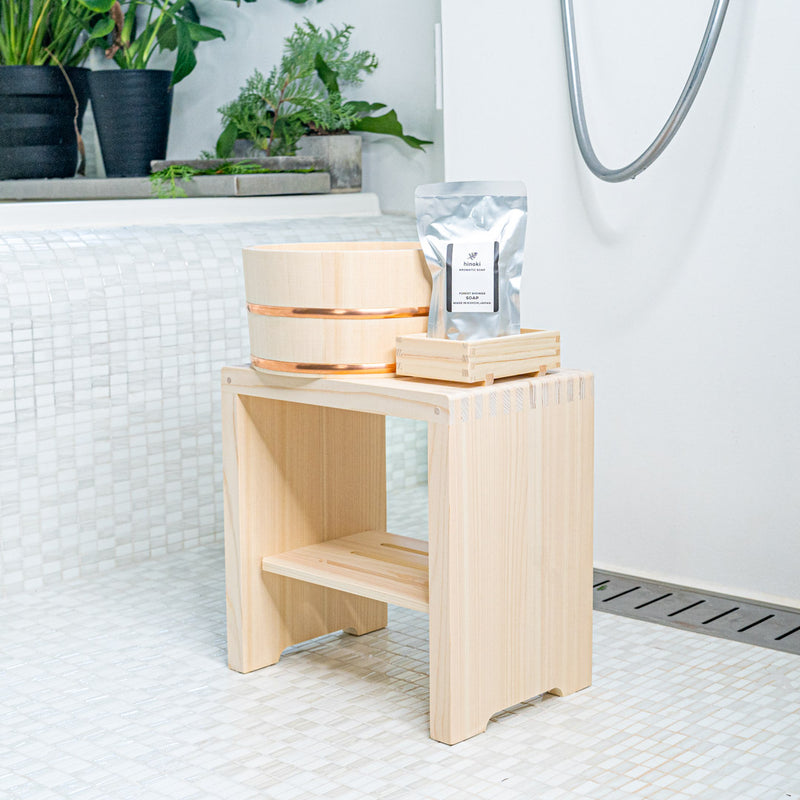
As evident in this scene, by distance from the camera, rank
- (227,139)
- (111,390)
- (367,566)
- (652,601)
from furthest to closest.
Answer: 1. (227,139)
2. (111,390)
3. (652,601)
4. (367,566)

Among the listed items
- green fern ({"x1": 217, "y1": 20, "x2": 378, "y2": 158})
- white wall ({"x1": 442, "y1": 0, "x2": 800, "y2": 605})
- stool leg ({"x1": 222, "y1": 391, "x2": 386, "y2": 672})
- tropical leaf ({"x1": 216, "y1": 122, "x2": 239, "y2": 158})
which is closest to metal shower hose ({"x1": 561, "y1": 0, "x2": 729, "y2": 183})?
white wall ({"x1": 442, "y1": 0, "x2": 800, "y2": 605})

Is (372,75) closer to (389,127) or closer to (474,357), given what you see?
(389,127)

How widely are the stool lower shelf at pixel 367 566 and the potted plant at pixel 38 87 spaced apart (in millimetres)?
1132

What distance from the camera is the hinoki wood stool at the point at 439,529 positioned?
102 centimetres

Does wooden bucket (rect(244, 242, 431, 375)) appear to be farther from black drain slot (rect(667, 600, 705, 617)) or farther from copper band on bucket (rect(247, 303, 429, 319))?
black drain slot (rect(667, 600, 705, 617))

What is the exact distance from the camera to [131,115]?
2.08 metres

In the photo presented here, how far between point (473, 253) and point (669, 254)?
49 cm

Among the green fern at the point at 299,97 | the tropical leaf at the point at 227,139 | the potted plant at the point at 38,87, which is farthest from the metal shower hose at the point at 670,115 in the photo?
the potted plant at the point at 38,87

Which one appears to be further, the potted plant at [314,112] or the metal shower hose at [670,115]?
the potted plant at [314,112]

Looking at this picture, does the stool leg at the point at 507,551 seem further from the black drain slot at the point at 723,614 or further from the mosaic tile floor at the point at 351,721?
the black drain slot at the point at 723,614

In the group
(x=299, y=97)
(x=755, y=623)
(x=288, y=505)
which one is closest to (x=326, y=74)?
(x=299, y=97)

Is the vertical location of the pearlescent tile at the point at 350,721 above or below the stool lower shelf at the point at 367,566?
below

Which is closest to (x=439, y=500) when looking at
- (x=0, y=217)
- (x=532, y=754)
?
(x=532, y=754)

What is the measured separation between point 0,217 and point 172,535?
0.56m
